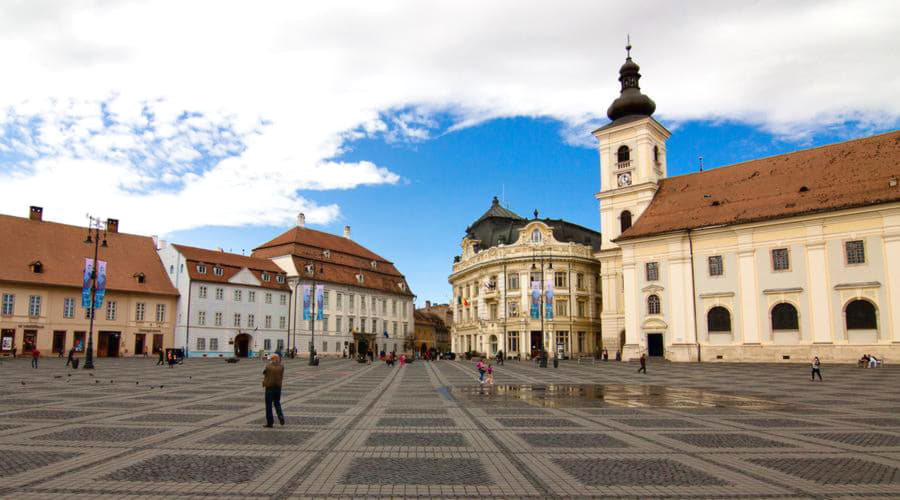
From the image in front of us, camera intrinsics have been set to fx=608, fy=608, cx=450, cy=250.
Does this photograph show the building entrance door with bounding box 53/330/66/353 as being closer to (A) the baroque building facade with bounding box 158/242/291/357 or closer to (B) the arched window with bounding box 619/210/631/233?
(A) the baroque building facade with bounding box 158/242/291/357

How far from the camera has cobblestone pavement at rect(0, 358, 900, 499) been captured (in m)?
7.81

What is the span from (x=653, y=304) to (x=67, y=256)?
5357 centimetres

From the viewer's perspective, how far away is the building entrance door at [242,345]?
6544cm

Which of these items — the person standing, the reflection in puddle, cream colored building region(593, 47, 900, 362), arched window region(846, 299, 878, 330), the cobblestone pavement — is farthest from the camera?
cream colored building region(593, 47, 900, 362)

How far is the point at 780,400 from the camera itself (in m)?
19.1

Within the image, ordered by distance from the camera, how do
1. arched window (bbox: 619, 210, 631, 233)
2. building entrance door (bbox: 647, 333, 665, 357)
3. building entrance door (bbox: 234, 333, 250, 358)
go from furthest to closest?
1. building entrance door (bbox: 234, 333, 250, 358)
2. arched window (bbox: 619, 210, 631, 233)
3. building entrance door (bbox: 647, 333, 665, 357)

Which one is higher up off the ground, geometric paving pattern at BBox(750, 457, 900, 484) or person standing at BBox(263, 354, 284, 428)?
person standing at BBox(263, 354, 284, 428)

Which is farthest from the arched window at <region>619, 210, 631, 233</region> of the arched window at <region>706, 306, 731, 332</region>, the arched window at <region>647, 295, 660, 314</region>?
the arched window at <region>706, 306, 731, 332</region>

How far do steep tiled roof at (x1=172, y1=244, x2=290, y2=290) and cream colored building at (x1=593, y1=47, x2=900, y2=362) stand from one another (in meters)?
38.1

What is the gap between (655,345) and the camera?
52.2 m

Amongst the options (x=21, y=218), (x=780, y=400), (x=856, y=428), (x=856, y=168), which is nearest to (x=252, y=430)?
(x=856, y=428)

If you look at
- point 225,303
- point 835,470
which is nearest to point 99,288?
point 225,303

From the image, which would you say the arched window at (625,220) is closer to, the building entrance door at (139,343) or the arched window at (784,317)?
the arched window at (784,317)

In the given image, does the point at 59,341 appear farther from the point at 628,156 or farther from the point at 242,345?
the point at 628,156
